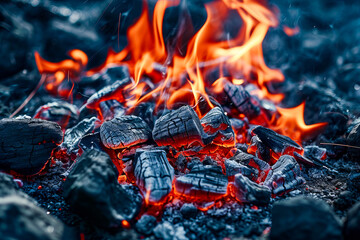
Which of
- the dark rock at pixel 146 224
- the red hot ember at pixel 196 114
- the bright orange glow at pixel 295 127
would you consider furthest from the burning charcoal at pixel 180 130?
the bright orange glow at pixel 295 127

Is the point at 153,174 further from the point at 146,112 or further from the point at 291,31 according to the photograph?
the point at 291,31

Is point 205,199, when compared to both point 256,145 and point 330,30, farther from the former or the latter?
point 330,30

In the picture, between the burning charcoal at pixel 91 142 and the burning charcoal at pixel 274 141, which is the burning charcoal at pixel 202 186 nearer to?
the burning charcoal at pixel 274 141

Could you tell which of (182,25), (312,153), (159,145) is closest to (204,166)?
(159,145)

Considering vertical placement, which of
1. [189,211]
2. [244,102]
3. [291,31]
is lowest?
[189,211]

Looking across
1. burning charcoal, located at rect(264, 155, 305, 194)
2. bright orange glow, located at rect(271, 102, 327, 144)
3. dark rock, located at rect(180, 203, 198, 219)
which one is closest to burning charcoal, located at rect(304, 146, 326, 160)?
bright orange glow, located at rect(271, 102, 327, 144)

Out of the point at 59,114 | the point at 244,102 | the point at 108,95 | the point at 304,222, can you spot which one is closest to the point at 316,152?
the point at 244,102

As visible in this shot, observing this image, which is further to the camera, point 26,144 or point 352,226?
point 26,144
